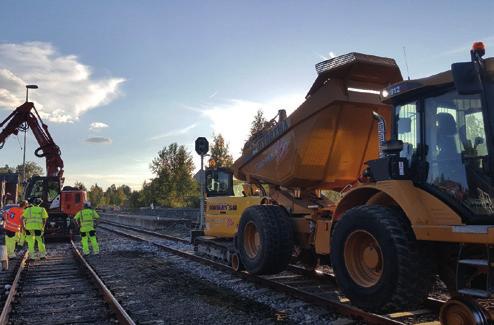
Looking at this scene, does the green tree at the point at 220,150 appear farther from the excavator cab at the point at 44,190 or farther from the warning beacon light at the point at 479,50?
the warning beacon light at the point at 479,50

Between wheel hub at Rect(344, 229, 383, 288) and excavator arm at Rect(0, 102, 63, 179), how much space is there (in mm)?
17032

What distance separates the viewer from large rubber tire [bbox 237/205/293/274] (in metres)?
8.19

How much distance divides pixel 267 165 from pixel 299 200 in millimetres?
1015

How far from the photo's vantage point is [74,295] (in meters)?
8.14

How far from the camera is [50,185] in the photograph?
1994cm

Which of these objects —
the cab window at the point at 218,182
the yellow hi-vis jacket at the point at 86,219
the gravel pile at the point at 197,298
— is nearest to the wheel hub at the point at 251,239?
the gravel pile at the point at 197,298

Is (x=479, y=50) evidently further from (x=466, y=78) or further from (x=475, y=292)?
(x=475, y=292)

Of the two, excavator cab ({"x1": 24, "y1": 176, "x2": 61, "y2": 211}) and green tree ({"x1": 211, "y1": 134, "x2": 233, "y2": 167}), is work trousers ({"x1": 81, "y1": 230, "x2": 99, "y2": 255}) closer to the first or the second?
excavator cab ({"x1": 24, "y1": 176, "x2": 61, "y2": 211})

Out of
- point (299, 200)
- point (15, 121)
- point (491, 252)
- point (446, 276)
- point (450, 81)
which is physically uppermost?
point (15, 121)

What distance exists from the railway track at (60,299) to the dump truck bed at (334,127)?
383cm

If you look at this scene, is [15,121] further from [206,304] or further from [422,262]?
[422,262]

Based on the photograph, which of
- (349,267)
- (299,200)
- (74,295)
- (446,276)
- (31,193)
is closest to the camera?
(446,276)

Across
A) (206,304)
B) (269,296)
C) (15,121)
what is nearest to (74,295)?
(206,304)

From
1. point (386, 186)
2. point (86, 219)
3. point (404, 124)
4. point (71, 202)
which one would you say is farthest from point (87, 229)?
point (404, 124)
